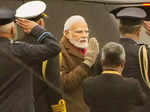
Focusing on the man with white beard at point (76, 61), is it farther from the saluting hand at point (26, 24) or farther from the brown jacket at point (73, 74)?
the saluting hand at point (26, 24)

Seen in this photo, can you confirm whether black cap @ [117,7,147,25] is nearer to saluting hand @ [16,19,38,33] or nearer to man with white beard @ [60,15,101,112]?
man with white beard @ [60,15,101,112]

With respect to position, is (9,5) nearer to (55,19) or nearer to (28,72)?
(55,19)

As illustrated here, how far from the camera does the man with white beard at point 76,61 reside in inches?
133

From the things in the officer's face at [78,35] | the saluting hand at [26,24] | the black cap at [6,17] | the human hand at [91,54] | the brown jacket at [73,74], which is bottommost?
the brown jacket at [73,74]

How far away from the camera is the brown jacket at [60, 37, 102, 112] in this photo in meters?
3.39

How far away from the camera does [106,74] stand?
2645 mm

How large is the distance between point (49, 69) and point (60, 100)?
257 millimetres

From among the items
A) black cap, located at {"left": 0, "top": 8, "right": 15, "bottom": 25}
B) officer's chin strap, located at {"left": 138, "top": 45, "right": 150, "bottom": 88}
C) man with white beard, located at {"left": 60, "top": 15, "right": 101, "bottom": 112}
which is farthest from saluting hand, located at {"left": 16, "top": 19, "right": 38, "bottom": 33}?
officer's chin strap, located at {"left": 138, "top": 45, "right": 150, "bottom": 88}

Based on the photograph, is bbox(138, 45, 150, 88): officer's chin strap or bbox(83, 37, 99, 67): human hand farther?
bbox(83, 37, 99, 67): human hand

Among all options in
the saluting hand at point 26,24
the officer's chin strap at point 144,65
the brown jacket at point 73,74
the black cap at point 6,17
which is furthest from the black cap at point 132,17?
the black cap at point 6,17

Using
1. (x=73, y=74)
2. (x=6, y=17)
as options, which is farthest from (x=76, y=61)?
(x=6, y=17)

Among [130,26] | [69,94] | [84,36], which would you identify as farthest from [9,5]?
[130,26]

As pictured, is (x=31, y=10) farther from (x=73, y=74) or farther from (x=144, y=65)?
(x=144, y=65)

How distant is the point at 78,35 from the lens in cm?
362
